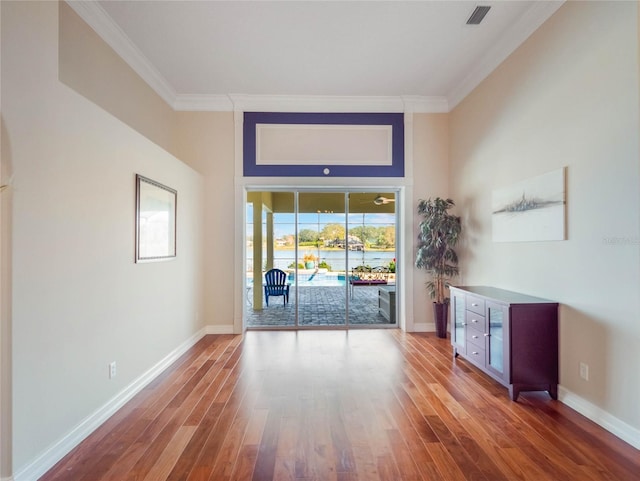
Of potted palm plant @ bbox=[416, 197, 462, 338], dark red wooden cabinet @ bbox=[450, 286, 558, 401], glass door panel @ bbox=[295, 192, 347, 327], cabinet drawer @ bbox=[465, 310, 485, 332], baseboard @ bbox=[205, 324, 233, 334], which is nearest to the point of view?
dark red wooden cabinet @ bbox=[450, 286, 558, 401]

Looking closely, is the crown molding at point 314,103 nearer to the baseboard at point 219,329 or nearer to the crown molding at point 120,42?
the crown molding at point 120,42

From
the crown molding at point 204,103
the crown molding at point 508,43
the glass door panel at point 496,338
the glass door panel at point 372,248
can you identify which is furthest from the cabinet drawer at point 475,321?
the crown molding at point 204,103

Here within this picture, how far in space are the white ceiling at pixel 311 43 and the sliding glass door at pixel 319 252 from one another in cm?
171

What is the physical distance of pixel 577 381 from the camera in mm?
2666

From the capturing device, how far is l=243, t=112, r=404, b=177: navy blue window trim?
503 centimetres

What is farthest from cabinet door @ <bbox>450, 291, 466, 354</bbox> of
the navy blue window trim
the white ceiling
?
the white ceiling

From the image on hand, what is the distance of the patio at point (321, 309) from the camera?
5.44m

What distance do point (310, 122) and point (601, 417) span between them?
15.5 ft

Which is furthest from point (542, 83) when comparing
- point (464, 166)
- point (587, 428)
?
point (587, 428)

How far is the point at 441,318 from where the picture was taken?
4789 millimetres

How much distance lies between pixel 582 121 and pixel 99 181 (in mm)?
3962

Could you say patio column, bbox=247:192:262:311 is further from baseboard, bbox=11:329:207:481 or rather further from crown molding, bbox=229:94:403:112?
baseboard, bbox=11:329:207:481

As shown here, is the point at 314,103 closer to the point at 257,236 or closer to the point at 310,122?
the point at 310,122

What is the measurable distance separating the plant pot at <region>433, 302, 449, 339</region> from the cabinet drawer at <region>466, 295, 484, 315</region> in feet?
4.06
